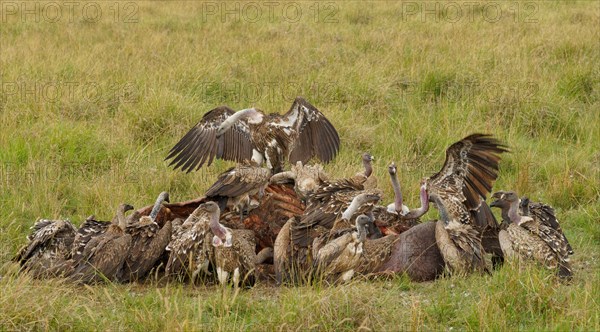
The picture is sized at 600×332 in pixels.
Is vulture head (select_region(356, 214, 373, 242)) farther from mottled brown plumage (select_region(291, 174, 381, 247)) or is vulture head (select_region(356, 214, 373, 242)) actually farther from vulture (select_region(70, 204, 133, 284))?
vulture (select_region(70, 204, 133, 284))

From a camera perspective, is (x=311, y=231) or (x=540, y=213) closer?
(x=311, y=231)

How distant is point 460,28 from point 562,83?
3.56m

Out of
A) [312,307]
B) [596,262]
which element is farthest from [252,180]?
[596,262]

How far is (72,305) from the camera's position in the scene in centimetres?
484

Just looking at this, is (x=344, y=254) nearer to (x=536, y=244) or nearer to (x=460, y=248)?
(x=460, y=248)

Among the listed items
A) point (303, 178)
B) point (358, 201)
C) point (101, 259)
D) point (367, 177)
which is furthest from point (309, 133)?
point (101, 259)

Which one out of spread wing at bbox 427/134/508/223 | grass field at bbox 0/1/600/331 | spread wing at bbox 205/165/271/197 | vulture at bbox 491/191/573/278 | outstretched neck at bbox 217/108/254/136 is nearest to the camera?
grass field at bbox 0/1/600/331

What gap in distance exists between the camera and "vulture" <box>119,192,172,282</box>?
584 centimetres

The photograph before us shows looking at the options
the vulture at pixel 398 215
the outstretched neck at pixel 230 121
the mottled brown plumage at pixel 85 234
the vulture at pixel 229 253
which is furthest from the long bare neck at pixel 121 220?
the vulture at pixel 398 215

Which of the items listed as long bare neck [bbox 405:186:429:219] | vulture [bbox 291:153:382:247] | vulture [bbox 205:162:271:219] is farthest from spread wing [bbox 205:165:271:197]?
long bare neck [bbox 405:186:429:219]

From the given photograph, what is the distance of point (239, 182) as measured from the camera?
6.36 m

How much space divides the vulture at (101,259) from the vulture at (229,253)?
0.62 metres

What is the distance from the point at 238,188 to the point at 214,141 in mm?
1323

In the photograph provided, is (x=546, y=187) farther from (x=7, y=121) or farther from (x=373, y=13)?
(x=373, y=13)
